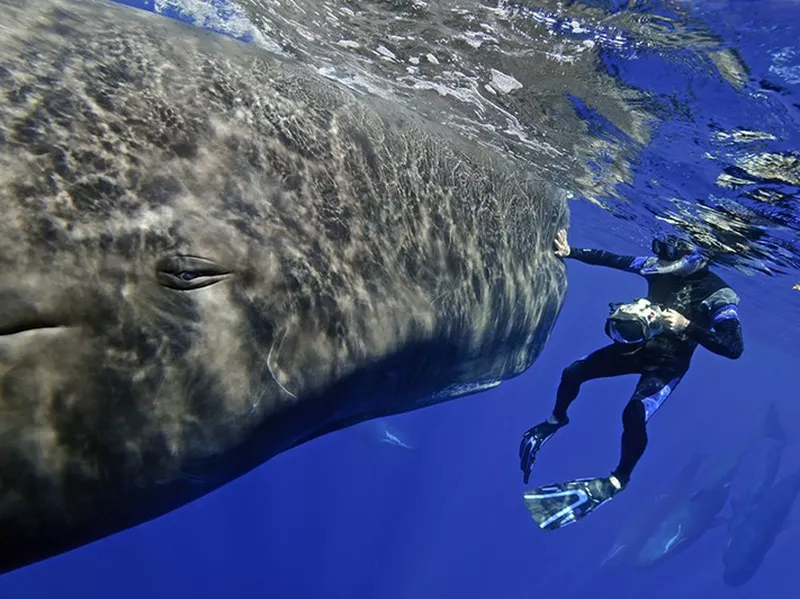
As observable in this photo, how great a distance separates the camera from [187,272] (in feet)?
9.55

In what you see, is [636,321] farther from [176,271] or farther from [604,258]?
[176,271]

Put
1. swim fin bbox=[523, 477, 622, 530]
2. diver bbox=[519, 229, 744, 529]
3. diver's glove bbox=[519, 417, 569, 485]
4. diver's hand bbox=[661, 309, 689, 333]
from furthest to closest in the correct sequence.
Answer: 1. diver's glove bbox=[519, 417, 569, 485]
2. diver's hand bbox=[661, 309, 689, 333]
3. diver bbox=[519, 229, 744, 529]
4. swim fin bbox=[523, 477, 622, 530]

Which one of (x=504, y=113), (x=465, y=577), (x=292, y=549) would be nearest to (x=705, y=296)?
(x=504, y=113)

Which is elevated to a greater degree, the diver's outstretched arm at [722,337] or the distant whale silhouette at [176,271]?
the distant whale silhouette at [176,271]

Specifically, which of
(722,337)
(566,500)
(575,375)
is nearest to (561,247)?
(575,375)

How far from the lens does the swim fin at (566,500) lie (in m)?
6.86

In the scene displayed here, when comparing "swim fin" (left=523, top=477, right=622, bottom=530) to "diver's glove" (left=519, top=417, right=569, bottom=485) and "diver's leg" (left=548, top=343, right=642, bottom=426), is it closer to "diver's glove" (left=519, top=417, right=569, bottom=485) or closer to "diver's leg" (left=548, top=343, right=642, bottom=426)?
"diver's glove" (left=519, top=417, right=569, bottom=485)

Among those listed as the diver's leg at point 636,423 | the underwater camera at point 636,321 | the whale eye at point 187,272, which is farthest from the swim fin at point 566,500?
the whale eye at point 187,272

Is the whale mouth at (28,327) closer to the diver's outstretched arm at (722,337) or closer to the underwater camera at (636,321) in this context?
the underwater camera at (636,321)

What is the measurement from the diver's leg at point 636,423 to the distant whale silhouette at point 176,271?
393cm

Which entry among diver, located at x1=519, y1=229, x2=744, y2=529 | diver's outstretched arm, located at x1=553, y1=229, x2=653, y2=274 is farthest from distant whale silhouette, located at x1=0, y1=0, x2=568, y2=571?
diver's outstretched arm, located at x1=553, y1=229, x2=653, y2=274

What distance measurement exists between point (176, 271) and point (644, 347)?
7.36 metres

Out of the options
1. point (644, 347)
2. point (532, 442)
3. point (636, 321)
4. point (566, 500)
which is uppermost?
point (636, 321)

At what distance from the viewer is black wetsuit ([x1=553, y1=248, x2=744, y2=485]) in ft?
24.9
